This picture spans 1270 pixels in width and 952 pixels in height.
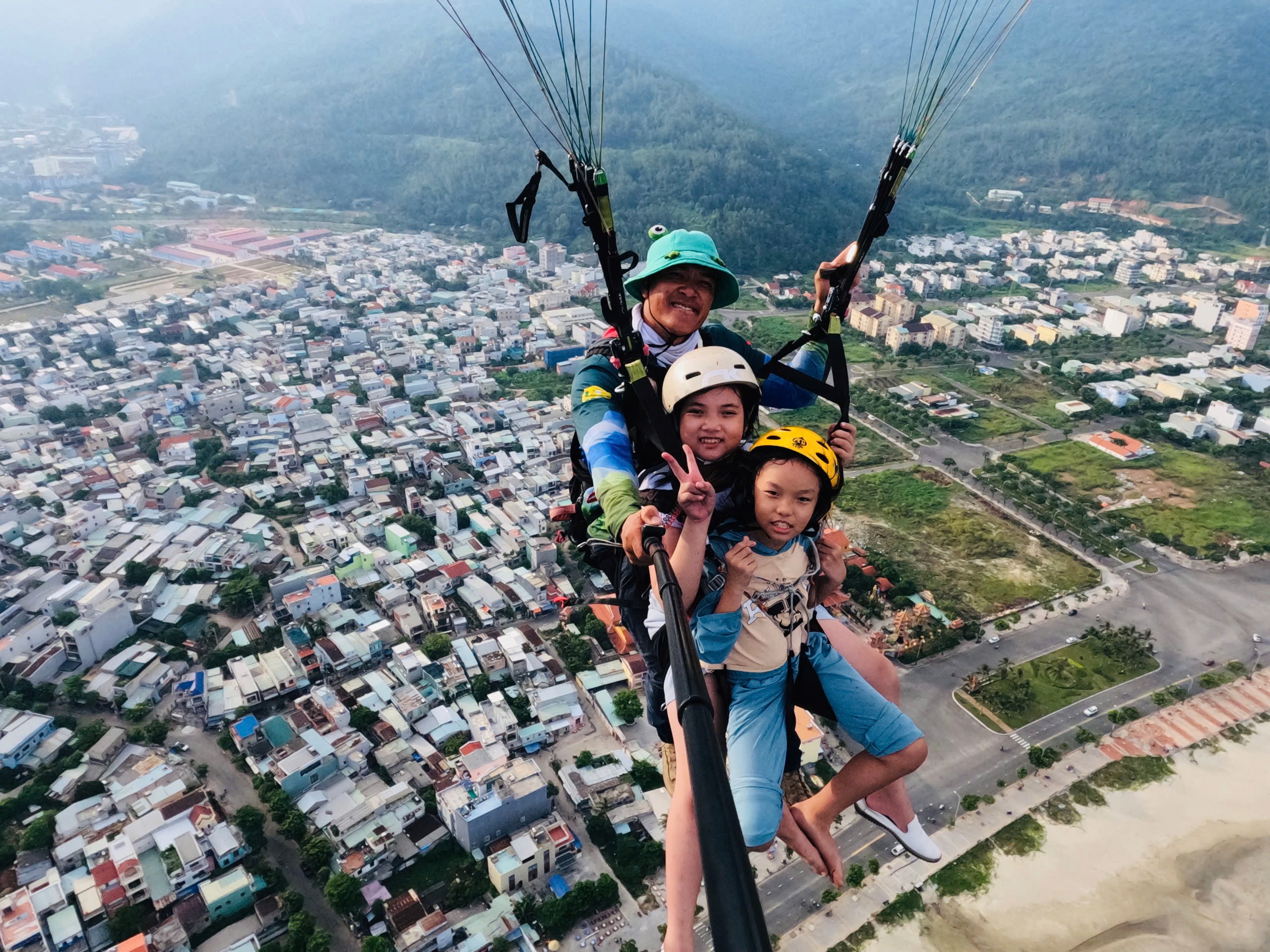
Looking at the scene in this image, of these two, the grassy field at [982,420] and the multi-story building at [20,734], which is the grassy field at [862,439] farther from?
the multi-story building at [20,734]

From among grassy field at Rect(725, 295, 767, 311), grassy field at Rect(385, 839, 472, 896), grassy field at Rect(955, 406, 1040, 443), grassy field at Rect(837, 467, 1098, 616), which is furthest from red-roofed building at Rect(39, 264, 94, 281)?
grassy field at Rect(955, 406, 1040, 443)

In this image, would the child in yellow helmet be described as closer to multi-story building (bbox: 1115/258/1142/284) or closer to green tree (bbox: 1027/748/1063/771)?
green tree (bbox: 1027/748/1063/771)

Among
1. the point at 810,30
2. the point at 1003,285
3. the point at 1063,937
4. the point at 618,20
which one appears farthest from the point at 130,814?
the point at 810,30

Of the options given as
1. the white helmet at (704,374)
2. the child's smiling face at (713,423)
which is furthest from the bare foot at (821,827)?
the white helmet at (704,374)

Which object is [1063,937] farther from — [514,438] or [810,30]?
[810,30]

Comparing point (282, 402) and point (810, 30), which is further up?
point (810, 30)
